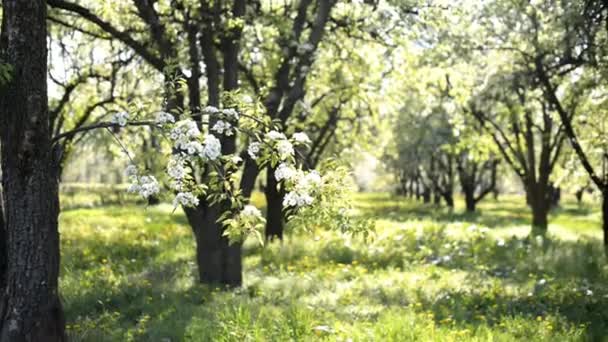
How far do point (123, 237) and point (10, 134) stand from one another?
11.3m

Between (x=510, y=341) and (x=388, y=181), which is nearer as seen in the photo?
(x=510, y=341)

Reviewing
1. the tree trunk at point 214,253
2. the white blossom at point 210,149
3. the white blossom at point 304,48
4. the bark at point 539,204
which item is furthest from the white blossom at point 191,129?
the bark at point 539,204

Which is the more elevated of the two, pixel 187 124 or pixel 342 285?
pixel 187 124

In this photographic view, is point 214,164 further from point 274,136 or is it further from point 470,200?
point 470,200

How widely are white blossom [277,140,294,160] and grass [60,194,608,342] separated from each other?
1432mm

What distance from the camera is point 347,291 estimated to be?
9.89 meters

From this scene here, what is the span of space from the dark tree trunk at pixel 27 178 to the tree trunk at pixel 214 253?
4563mm

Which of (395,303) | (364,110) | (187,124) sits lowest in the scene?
(395,303)

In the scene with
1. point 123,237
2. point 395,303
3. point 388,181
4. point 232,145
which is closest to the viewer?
point 395,303

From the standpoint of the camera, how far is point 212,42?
1019cm

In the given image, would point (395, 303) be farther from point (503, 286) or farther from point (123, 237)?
point (123, 237)

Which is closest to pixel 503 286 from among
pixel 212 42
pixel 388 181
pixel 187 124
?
pixel 212 42

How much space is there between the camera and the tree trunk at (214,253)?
10383mm

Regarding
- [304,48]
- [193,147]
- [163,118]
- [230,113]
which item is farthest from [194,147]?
[304,48]
